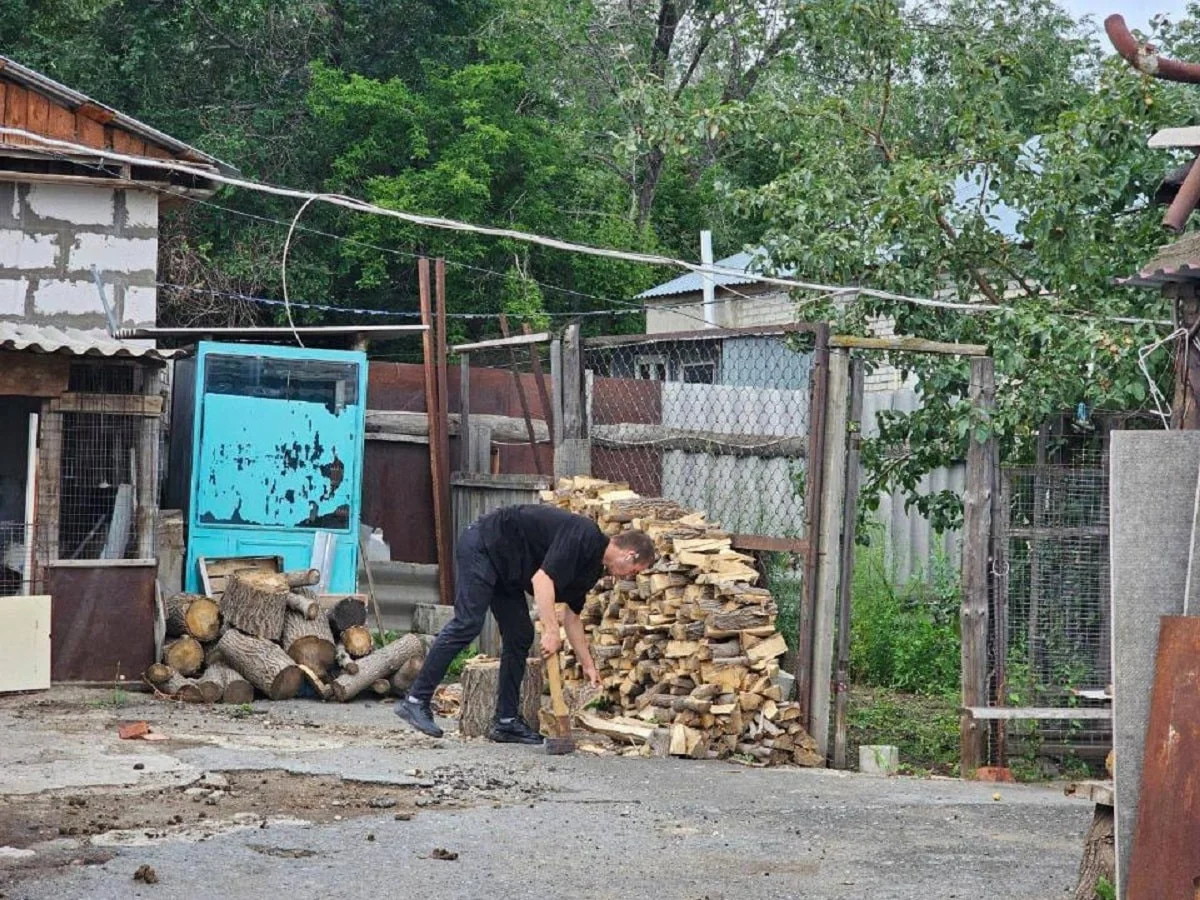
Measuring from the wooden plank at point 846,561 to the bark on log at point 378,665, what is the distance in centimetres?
373

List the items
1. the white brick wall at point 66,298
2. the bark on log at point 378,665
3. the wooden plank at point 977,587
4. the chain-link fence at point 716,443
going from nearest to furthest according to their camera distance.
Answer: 1. the wooden plank at point 977,587
2. the chain-link fence at point 716,443
3. the bark on log at point 378,665
4. the white brick wall at point 66,298

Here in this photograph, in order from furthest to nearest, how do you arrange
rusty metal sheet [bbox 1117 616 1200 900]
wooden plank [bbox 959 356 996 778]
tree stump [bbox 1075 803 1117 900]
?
wooden plank [bbox 959 356 996 778], tree stump [bbox 1075 803 1117 900], rusty metal sheet [bbox 1117 616 1200 900]

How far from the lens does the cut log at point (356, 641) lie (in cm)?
1277

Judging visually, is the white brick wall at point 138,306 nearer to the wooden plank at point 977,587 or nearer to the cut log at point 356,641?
the cut log at point 356,641

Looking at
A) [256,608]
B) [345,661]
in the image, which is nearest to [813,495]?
[345,661]

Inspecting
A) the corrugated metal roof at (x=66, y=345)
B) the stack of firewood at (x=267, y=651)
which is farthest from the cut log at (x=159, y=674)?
the corrugated metal roof at (x=66, y=345)

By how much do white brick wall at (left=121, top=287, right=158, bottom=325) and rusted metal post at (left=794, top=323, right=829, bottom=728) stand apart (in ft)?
22.3

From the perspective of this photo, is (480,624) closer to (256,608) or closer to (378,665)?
(378,665)

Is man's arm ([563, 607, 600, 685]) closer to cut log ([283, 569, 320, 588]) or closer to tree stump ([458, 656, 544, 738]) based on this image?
tree stump ([458, 656, 544, 738])

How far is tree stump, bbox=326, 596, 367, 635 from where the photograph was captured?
1291 cm

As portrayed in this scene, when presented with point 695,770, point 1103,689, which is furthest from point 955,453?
point 695,770

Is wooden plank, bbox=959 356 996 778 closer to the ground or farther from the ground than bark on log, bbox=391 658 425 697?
farther from the ground

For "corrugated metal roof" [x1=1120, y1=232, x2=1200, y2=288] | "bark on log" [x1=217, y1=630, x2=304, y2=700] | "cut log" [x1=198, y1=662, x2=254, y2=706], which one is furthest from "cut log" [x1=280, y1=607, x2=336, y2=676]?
"corrugated metal roof" [x1=1120, y1=232, x2=1200, y2=288]

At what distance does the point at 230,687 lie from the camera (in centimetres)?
1212
